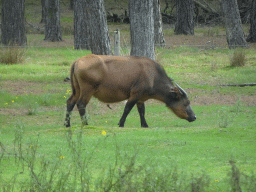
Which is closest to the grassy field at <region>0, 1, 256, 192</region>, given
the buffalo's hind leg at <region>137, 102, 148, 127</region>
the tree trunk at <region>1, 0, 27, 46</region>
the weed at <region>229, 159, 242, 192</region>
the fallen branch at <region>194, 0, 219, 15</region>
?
the weed at <region>229, 159, 242, 192</region>

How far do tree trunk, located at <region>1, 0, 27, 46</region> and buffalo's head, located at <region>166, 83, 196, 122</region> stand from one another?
11376 mm

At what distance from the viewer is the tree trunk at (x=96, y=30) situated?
15289 mm

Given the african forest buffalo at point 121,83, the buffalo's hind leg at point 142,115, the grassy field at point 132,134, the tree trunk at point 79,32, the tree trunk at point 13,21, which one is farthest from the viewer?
the tree trunk at point 13,21

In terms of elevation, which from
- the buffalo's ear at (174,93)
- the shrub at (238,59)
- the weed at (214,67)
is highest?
the buffalo's ear at (174,93)

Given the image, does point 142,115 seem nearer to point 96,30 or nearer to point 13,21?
point 96,30

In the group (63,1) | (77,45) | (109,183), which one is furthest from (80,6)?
(63,1)

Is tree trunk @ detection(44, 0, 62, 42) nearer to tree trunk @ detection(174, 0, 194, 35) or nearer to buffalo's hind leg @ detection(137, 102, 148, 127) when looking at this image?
tree trunk @ detection(174, 0, 194, 35)

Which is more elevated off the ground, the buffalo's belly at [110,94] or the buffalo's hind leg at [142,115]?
the buffalo's belly at [110,94]

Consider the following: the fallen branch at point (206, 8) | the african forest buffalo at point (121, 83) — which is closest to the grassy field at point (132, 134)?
the african forest buffalo at point (121, 83)

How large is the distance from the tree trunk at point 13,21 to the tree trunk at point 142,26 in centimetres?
760

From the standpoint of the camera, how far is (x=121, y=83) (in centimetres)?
997

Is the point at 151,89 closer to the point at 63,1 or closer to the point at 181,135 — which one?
the point at 181,135

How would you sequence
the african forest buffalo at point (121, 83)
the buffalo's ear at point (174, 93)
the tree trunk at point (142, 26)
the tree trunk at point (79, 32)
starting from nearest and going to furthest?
the african forest buffalo at point (121, 83) < the buffalo's ear at point (174, 93) < the tree trunk at point (142, 26) < the tree trunk at point (79, 32)

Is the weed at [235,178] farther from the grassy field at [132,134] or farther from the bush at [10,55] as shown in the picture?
the bush at [10,55]
